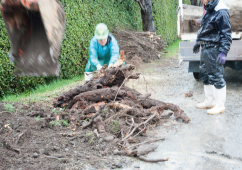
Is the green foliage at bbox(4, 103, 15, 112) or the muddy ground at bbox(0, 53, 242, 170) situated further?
the green foliage at bbox(4, 103, 15, 112)

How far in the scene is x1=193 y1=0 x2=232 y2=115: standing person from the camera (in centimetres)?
452

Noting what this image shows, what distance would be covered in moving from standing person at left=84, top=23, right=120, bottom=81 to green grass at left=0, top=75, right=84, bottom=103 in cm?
105

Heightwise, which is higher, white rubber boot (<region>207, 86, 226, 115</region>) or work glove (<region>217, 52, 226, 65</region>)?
work glove (<region>217, 52, 226, 65</region>)

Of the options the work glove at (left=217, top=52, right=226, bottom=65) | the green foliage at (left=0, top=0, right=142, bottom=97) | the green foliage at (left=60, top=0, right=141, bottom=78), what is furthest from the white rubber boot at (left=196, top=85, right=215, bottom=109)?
the green foliage at (left=60, top=0, right=141, bottom=78)

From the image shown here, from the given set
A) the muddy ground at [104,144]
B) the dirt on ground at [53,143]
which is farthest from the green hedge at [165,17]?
the dirt on ground at [53,143]

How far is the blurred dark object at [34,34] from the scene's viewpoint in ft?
8.42

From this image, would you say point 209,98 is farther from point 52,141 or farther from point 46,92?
point 46,92

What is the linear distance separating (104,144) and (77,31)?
232 inches

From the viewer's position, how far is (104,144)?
345cm

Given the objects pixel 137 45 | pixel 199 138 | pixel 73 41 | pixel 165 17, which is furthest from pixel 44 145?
pixel 165 17

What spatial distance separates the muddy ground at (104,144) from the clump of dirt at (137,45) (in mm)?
6545

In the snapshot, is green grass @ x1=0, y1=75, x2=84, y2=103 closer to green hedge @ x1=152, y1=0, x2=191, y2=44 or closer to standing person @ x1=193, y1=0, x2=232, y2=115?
standing person @ x1=193, y1=0, x2=232, y2=115

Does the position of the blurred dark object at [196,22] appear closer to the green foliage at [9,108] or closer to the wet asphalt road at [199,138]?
the wet asphalt road at [199,138]

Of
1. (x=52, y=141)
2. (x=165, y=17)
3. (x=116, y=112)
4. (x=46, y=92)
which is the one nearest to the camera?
(x=52, y=141)
